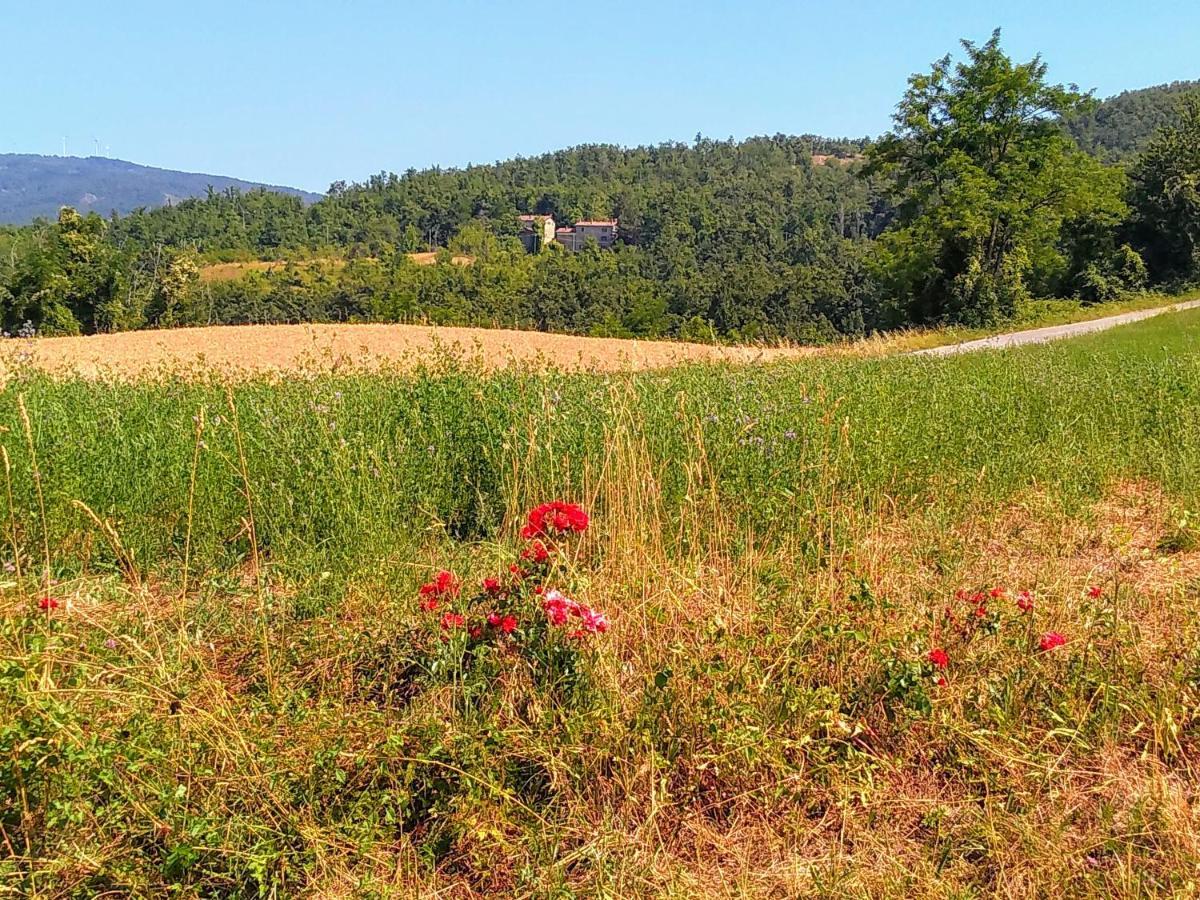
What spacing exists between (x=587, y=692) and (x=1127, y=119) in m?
137

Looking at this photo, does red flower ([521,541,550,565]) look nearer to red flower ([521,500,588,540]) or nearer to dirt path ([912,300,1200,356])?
red flower ([521,500,588,540])

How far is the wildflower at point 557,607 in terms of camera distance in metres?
2.70

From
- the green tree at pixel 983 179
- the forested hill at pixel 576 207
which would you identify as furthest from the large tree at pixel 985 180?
the forested hill at pixel 576 207

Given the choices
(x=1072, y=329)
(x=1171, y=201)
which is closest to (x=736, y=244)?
(x=1171, y=201)

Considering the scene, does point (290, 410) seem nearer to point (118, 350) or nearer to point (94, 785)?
point (94, 785)

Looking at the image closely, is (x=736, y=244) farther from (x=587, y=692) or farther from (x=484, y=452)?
(x=587, y=692)

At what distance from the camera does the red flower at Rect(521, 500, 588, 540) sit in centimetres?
302

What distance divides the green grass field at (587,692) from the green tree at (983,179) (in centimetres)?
2757

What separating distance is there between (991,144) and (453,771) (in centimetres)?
3422

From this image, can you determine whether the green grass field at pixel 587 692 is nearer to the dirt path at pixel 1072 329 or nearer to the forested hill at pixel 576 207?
the dirt path at pixel 1072 329

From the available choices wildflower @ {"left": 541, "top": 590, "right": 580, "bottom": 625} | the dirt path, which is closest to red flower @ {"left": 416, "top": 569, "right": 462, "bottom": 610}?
wildflower @ {"left": 541, "top": 590, "right": 580, "bottom": 625}

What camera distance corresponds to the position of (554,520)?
303 centimetres

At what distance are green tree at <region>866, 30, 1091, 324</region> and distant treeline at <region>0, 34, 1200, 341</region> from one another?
2.9 inches

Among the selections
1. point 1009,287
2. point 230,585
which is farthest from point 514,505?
point 1009,287
